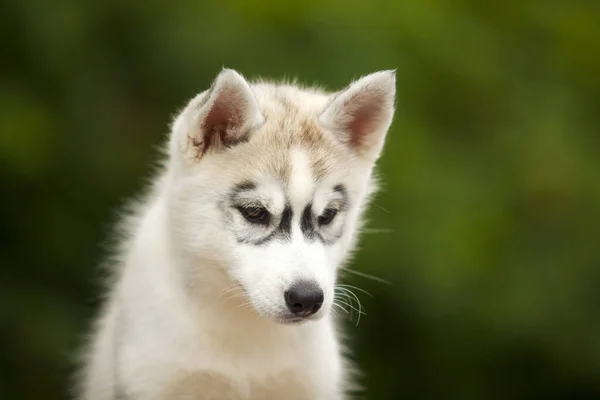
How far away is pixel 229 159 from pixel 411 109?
104 inches

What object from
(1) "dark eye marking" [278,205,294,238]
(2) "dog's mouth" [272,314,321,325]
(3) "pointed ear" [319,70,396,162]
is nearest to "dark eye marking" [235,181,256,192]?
(1) "dark eye marking" [278,205,294,238]

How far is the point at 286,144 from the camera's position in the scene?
3971 millimetres

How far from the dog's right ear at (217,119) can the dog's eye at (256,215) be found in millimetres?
282

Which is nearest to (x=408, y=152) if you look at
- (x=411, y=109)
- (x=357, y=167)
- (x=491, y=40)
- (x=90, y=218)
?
(x=411, y=109)

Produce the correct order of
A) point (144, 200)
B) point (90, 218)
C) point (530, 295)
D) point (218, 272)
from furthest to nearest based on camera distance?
point (530, 295), point (90, 218), point (144, 200), point (218, 272)

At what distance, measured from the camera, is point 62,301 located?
20.4 feet

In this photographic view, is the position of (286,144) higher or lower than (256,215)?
higher

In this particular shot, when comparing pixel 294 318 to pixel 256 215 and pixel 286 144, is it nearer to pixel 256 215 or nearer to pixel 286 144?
pixel 256 215

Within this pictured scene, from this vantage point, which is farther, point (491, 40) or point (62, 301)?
point (491, 40)

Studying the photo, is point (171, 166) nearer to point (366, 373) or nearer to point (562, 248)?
point (366, 373)

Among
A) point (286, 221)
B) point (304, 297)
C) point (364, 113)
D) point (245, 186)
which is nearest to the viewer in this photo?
point (304, 297)

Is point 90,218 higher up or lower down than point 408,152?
lower down

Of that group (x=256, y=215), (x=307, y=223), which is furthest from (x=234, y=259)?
(x=307, y=223)

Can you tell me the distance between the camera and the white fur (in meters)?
3.84
